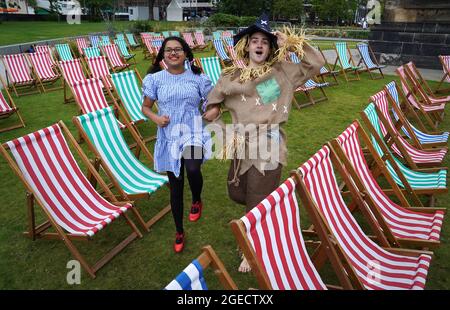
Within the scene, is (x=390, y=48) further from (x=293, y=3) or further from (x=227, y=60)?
(x=293, y=3)

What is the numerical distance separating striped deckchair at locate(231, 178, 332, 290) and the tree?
49.2m

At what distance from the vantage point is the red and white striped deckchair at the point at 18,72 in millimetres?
8766

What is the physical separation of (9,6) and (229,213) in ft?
192

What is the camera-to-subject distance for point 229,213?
364 cm

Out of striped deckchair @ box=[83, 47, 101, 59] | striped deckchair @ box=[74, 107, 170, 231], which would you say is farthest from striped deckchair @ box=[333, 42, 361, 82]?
striped deckchair @ box=[74, 107, 170, 231]

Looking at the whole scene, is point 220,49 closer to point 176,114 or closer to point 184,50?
point 184,50

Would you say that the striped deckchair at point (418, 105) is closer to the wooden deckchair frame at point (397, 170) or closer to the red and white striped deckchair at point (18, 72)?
the wooden deckchair frame at point (397, 170)

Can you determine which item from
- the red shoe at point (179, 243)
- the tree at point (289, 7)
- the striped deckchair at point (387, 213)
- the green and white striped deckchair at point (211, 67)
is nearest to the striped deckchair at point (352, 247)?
the striped deckchair at point (387, 213)

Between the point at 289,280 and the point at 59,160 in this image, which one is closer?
the point at 289,280

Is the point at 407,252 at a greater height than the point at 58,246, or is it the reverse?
the point at 407,252

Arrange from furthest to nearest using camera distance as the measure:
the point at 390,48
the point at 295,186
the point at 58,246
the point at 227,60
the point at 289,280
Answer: the point at 390,48, the point at 227,60, the point at 58,246, the point at 295,186, the point at 289,280

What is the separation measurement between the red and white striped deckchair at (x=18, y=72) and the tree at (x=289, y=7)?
42938 millimetres

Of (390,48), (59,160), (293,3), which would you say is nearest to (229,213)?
(59,160)
